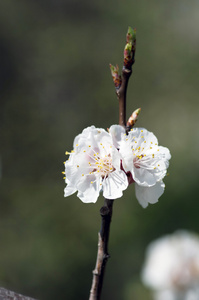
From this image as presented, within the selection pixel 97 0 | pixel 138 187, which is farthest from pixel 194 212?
pixel 97 0

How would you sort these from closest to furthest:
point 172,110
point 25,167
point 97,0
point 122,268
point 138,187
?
point 138,187, point 122,268, point 25,167, point 172,110, point 97,0

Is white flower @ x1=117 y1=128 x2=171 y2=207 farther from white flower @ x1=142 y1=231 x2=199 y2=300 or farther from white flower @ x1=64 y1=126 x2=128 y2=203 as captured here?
white flower @ x1=142 y1=231 x2=199 y2=300

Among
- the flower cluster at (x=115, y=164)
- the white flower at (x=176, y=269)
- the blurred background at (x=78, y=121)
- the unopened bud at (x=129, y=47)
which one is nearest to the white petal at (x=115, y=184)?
the flower cluster at (x=115, y=164)

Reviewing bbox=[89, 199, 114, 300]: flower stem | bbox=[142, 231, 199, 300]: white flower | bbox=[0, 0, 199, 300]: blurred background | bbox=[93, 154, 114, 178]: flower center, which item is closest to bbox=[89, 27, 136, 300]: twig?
bbox=[89, 199, 114, 300]: flower stem

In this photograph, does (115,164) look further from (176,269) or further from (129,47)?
(176,269)

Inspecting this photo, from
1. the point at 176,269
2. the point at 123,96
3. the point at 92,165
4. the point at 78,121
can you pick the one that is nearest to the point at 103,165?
the point at 92,165

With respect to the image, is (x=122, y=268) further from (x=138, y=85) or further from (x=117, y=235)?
(x=138, y=85)
